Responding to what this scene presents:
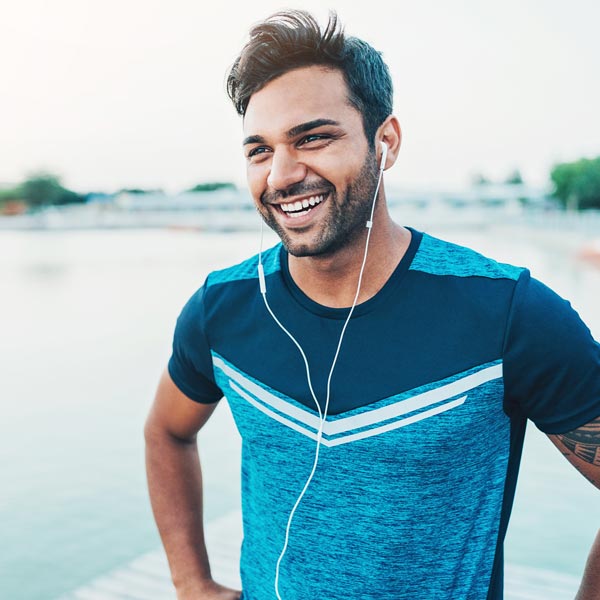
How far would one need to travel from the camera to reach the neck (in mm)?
1663

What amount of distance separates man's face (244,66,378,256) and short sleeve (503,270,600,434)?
0.39 m

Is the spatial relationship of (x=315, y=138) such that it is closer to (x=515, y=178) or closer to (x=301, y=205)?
(x=301, y=205)

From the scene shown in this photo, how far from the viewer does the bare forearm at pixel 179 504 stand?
6.54 ft

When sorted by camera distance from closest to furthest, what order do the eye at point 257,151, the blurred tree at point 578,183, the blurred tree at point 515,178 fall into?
1. the eye at point 257,151
2. the blurred tree at point 578,183
3. the blurred tree at point 515,178

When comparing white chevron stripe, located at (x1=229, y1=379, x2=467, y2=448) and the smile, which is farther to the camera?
the smile

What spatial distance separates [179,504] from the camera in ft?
6.69

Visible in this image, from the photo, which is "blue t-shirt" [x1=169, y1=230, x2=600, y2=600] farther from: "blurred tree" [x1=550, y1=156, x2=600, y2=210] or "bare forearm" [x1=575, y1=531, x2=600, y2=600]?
"blurred tree" [x1=550, y1=156, x2=600, y2=210]

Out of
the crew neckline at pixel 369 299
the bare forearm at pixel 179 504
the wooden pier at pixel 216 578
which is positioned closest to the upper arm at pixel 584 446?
the crew neckline at pixel 369 299

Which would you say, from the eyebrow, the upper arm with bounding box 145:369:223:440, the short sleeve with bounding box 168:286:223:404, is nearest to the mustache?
the eyebrow

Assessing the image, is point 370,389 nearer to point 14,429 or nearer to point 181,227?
point 14,429

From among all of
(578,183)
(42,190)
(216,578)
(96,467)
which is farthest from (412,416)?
(42,190)

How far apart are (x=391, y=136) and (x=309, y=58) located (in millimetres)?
278

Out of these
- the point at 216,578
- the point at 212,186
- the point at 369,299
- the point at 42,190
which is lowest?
the point at 212,186

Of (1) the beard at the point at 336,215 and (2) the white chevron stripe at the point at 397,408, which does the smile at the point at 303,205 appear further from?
(2) the white chevron stripe at the point at 397,408
